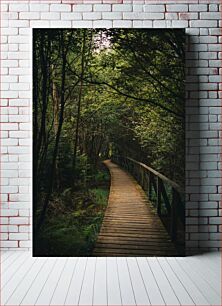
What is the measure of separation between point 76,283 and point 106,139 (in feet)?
4.62

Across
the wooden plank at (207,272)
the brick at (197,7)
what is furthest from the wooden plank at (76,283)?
the brick at (197,7)

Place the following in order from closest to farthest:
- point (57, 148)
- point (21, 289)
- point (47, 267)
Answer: point (21, 289) → point (47, 267) → point (57, 148)

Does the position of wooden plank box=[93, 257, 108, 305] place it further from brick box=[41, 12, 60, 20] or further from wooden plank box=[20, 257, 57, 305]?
brick box=[41, 12, 60, 20]

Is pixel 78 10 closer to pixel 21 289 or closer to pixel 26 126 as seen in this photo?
pixel 26 126

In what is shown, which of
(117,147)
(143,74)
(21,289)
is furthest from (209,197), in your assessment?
(21,289)

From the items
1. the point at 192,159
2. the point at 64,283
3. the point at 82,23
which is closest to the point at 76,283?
the point at 64,283

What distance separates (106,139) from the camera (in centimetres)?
474

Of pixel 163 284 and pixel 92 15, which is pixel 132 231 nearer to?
pixel 163 284

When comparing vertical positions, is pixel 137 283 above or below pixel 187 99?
below

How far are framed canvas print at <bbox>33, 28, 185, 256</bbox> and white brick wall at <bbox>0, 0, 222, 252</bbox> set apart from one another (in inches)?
6.1

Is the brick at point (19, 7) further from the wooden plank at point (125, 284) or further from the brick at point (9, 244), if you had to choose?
the wooden plank at point (125, 284)

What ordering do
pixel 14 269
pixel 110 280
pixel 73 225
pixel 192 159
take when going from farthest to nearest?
1. pixel 192 159
2. pixel 73 225
3. pixel 14 269
4. pixel 110 280

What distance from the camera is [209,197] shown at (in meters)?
4.86

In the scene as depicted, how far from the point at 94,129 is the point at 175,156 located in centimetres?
78
